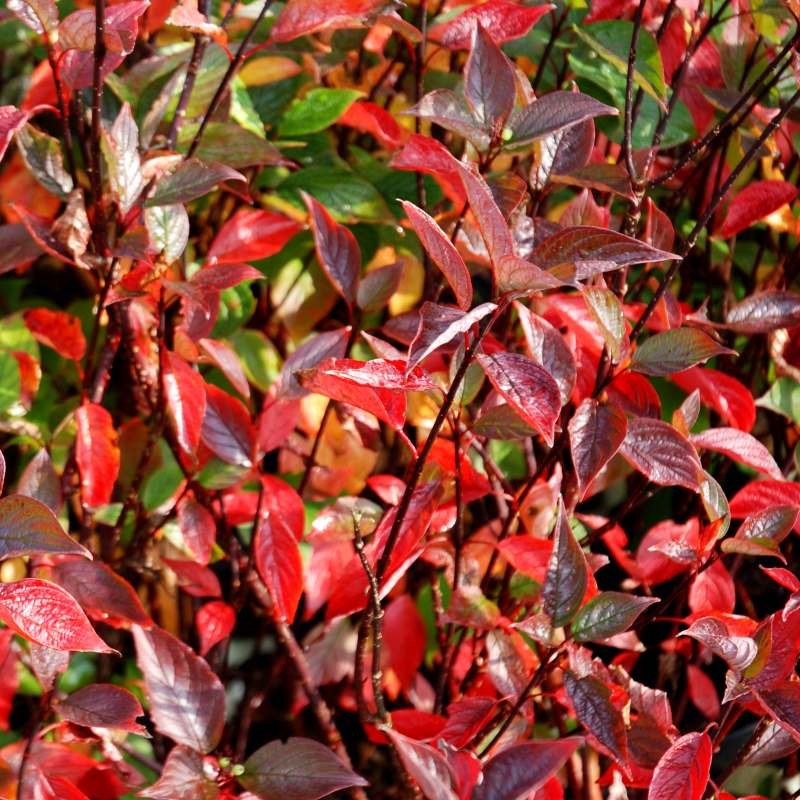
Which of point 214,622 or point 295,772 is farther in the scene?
point 214,622

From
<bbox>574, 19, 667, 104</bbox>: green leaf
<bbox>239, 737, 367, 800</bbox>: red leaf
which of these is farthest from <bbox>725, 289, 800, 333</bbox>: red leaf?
<bbox>239, 737, 367, 800</bbox>: red leaf

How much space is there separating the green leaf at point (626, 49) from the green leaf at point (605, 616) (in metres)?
0.45

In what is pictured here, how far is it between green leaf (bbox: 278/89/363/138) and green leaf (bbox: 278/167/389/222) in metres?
0.05

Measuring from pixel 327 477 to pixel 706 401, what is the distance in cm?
42

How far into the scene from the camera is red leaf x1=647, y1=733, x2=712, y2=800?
681mm

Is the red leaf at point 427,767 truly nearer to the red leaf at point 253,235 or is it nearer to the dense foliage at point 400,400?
the dense foliage at point 400,400

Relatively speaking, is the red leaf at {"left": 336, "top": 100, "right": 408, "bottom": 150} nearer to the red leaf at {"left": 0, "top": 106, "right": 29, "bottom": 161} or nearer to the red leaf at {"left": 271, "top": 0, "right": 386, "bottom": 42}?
the red leaf at {"left": 271, "top": 0, "right": 386, "bottom": 42}

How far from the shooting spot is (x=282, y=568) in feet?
2.85

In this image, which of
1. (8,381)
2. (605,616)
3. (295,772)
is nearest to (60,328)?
(8,381)

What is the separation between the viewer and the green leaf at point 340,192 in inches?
43.3

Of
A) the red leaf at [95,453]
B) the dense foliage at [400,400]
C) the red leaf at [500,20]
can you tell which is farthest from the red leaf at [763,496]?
the red leaf at [95,453]

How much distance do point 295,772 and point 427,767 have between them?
0.23 m

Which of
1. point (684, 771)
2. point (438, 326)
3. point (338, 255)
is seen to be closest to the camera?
point (438, 326)

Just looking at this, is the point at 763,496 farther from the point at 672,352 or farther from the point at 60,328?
the point at 60,328
